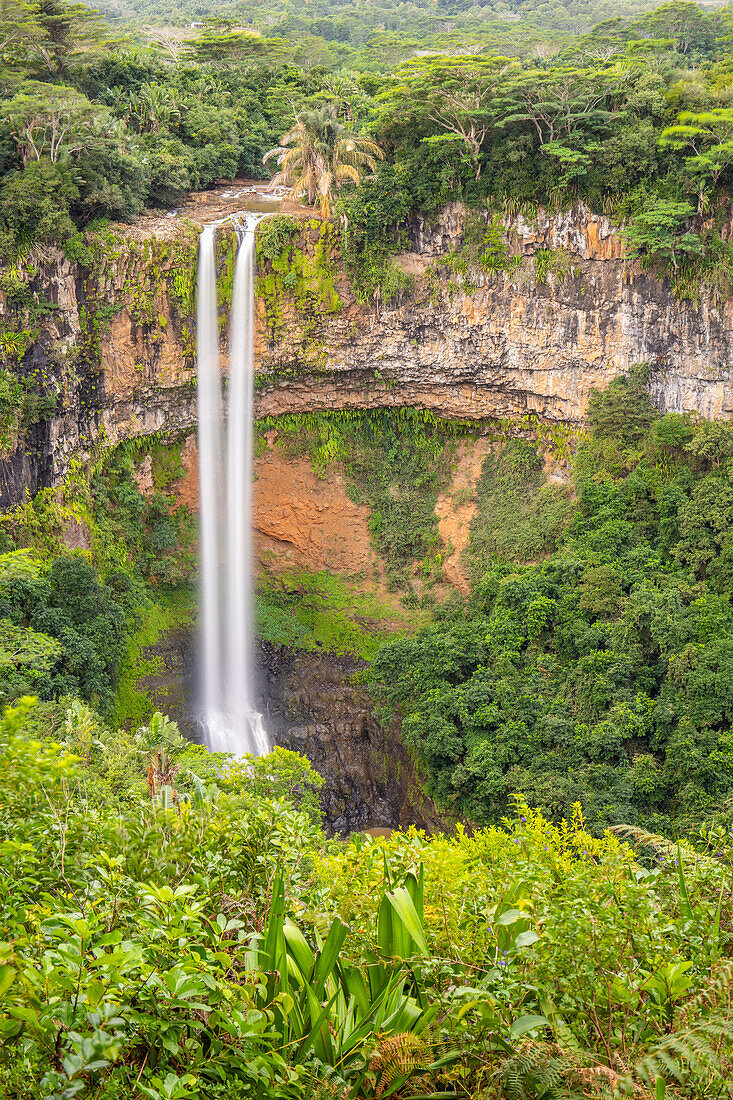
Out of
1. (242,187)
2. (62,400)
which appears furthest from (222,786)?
(242,187)

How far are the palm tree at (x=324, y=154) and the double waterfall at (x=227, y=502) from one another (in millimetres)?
1951

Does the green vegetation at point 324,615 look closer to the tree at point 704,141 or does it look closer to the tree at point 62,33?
the tree at point 704,141

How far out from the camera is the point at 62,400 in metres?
21.2

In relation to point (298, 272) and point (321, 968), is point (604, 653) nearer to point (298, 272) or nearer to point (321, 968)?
point (298, 272)

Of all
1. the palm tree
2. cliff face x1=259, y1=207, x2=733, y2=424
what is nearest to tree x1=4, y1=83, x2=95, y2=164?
the palm tree

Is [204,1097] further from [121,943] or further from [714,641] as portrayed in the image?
[714,641]

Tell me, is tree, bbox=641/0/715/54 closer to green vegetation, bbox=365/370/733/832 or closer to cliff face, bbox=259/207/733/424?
cliff face, bbox=259/207/733/424

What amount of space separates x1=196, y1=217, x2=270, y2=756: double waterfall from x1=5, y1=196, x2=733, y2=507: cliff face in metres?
0.42

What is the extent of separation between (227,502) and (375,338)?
21.0ft

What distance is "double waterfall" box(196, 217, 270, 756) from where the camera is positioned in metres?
22.9

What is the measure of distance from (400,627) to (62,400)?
11045 millimetres

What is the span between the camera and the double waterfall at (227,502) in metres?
22.9

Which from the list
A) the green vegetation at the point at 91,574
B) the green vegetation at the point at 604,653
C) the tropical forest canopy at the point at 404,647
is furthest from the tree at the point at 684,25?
the green vegetation at the point at 91,574

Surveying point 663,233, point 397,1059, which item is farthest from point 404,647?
point 397,1059
